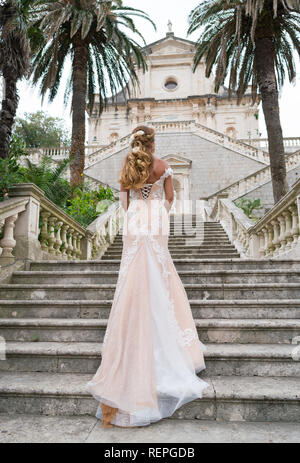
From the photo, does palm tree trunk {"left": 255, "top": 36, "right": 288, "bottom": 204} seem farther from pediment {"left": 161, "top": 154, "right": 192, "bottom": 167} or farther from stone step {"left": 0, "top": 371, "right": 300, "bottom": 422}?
pediment {"left": 161, "top": 154, "right": 192, "bottom": 167}

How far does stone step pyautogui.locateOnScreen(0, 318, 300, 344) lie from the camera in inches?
125

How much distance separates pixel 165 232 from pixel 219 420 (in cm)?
150

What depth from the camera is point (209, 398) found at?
2406 mm

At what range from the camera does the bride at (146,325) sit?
2268mm

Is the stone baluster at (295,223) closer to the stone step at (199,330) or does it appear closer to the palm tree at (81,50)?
the stone step at (199,330)

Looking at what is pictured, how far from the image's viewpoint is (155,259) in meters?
2.76

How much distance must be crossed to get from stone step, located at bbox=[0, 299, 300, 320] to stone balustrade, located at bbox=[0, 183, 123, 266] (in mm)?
914

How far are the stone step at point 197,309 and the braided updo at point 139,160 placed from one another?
1.53 m

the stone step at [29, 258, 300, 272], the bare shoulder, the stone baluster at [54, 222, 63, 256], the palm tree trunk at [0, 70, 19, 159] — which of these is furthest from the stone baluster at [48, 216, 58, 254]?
the bare shoulder

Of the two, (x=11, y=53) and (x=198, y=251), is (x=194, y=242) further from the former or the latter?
(x=11, y=53)

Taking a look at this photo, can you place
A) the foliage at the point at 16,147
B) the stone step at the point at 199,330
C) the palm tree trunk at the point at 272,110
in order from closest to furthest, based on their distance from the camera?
the stone step at the point at 199,330, the foliage at the point at 16,147, the palm tree trunk at the point at 272,110

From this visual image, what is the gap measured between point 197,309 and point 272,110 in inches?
320

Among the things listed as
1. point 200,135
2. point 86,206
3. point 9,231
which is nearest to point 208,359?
point 9,231

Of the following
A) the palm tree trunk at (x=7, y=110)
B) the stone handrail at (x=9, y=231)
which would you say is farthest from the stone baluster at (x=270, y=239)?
the palm tree trunk at (x=7, y=110)
